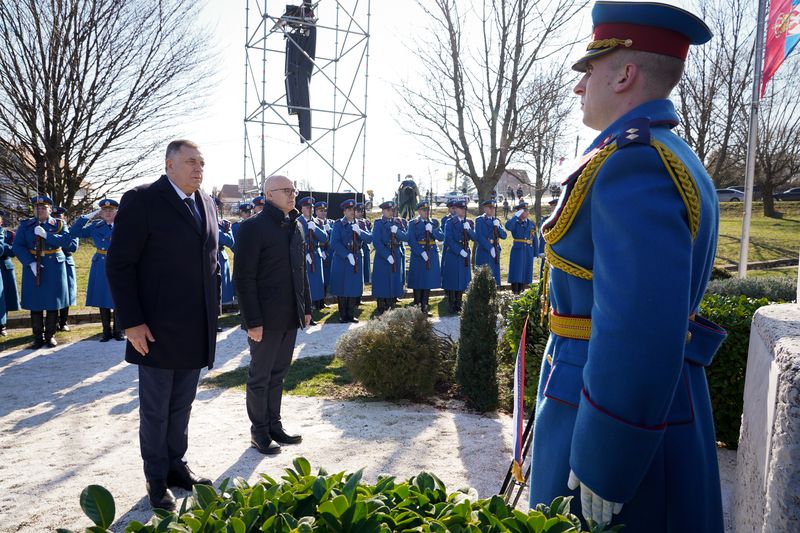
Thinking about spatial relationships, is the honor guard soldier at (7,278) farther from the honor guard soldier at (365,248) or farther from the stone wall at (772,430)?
the stone wall at (772,430)

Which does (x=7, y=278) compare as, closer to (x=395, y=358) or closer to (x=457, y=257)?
(x=395, y=358)

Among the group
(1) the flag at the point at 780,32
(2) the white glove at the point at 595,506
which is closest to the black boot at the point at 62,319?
(2) the white glove at the point at 595,506

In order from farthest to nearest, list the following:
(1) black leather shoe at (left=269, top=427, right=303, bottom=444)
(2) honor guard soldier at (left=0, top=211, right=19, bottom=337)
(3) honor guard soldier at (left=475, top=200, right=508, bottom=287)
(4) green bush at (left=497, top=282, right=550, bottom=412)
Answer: (3) honor guard soldier at (left=475, top=200, right=508, bottom=287)
(2) honor guard soldier at (left=0, top=211, right=19, bottom=337)
(4) green bush at (left=497, top=282, right=550, bottom=412)
(1) black leather shoe at (left=269, top=427, right=303, bottom=444)

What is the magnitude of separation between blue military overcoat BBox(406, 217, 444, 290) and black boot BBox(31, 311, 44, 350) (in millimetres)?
6600

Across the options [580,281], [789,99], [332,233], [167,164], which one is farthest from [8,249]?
[789,99]

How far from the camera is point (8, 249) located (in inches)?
371

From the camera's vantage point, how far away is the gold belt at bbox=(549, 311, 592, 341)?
163 centimetres

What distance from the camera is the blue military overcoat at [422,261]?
12344 mm

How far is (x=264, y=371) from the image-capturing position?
4.61 m

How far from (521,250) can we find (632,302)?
12135mm

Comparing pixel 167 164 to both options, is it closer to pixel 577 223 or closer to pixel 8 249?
pixel 577 223

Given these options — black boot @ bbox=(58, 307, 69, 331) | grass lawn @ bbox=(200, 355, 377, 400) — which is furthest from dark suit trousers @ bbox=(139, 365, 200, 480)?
black boot @ bbox=(58, 307, 69, 331)

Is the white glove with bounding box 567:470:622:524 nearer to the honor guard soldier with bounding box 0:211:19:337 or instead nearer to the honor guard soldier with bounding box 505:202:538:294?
the honor guard soldier with bounding box 0:211:19:337

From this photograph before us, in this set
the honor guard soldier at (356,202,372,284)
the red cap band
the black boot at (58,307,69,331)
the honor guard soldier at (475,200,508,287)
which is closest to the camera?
the red cap band
